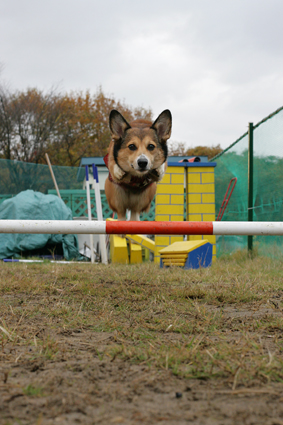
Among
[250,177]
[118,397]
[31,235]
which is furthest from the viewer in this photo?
[31,235]

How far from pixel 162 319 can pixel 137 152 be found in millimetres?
1085

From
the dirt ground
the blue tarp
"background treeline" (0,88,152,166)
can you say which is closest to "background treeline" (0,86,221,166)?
"background treeline" (0,88,152,166)

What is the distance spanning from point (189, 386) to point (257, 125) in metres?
5.41

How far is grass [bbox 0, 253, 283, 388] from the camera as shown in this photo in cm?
165

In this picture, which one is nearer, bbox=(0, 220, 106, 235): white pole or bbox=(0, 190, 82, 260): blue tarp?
bbox=(0, 220, 106, 235): white pole

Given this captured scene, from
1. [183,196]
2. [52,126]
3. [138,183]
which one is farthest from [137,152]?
[52,126]

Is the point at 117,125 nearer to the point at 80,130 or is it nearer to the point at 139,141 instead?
the point at 139,141

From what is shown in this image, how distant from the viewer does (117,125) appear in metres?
2.67

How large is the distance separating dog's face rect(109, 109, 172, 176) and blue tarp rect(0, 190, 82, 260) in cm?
550

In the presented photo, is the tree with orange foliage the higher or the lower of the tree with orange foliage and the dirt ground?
the higher

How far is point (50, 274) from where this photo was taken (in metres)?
4.40

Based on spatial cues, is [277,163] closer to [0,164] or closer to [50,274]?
[50,274]

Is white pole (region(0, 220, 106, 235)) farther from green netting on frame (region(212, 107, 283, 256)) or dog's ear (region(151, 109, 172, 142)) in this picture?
green netting on frame (region(212, 107, 283, 256))

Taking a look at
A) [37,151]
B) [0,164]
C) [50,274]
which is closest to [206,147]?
[37,151]
